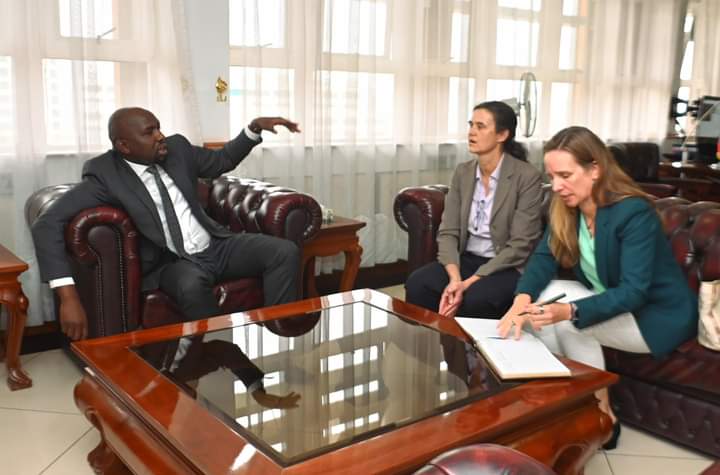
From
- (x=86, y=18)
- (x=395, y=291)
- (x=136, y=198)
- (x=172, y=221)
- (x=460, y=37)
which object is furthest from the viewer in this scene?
(x=460, y=37)

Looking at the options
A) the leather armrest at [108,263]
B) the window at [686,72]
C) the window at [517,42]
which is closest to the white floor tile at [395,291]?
the window at [517,42]

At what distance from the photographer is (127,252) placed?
2783 millimetres

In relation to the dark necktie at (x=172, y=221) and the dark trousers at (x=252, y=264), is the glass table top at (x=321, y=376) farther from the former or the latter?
the dark necktie at (x=172, y=221)

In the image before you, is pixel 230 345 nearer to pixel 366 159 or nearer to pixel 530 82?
pixel 366 159

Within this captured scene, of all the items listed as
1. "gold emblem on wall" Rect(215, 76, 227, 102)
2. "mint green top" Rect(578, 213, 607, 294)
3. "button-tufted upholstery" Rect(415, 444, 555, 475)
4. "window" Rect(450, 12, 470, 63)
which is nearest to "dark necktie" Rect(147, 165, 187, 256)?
"gold emblem on wall" Rect(215, 76, 227, 102)

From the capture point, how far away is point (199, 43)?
3783 millimetres

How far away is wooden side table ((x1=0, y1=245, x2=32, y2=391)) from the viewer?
2721mm

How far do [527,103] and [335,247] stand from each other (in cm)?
205

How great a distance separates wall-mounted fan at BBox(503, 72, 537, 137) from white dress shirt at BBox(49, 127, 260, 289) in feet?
7.73

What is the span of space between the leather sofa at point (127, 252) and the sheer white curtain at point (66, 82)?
26cm

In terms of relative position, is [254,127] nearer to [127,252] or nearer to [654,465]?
[127,252]

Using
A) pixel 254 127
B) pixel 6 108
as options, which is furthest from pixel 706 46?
pixel 6 108

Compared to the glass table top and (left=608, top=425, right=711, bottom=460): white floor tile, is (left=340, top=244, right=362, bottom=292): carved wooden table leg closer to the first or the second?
the glass table top

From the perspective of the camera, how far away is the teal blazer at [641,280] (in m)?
2.19
